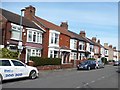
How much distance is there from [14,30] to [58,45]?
1154 centimetres

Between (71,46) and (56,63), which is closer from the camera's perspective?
(56,63)

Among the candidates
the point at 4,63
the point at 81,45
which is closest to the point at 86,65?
the point at 4,63

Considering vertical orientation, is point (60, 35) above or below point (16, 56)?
above

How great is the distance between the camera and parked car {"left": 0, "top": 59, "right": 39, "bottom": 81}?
1531cm

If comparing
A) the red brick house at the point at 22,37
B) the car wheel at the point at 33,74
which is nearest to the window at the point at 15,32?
the red brick house at the point at 22,37

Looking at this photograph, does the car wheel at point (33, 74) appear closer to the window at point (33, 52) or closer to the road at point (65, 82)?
the road at point (65, 82)

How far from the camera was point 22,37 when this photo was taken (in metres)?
32.8

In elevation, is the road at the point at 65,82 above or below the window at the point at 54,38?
below

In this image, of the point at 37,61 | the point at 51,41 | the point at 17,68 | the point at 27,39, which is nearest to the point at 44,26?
the point at 51,41

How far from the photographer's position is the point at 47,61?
103 feet

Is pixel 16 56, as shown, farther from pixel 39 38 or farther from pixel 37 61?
pixel 39 38

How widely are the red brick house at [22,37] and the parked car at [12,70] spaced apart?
1327 centimetres

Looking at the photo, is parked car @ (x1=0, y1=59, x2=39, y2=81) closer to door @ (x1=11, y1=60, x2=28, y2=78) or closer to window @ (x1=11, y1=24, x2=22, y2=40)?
door @ (x1=11, y1=60, x2=28, y2=78)

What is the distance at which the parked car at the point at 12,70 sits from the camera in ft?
50.2
